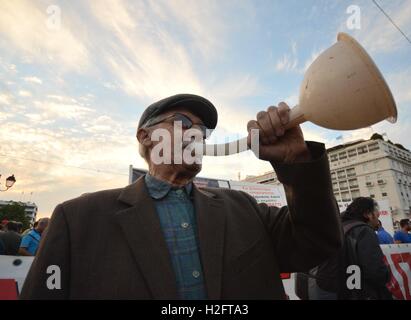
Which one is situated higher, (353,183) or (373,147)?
(373,147)

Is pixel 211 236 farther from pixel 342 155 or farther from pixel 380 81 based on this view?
pixel 342 155

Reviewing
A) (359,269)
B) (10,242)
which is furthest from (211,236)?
(10,242)

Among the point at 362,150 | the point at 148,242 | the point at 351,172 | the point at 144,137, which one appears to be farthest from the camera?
the point at 351,172

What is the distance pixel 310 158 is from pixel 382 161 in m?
71.6

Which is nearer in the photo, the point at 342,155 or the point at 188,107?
the point at 188,107

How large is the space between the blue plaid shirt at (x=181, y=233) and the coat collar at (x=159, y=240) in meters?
0.05

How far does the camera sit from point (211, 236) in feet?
4.30

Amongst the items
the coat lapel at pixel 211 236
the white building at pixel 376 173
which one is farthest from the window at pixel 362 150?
the coat lapel at pixel 211 236

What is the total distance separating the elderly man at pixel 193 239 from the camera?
3.73 feet

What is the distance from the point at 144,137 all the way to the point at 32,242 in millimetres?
5144

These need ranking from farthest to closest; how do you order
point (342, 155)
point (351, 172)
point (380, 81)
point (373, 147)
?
point (342, 155) < point (351, 172) < point (373, 147) < point (380, 81)

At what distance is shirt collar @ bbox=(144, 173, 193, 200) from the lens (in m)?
1.50
